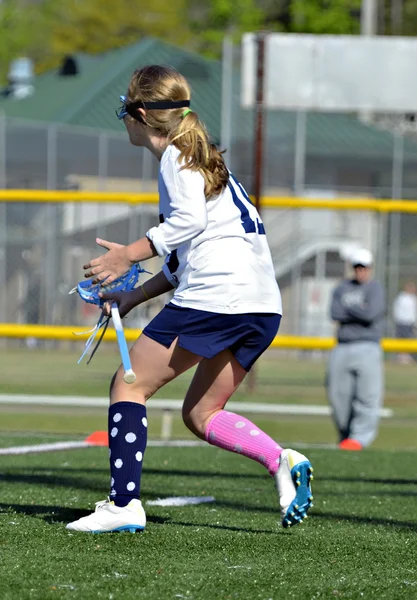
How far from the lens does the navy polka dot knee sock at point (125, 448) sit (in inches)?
161

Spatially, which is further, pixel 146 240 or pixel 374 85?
pixel 374 85

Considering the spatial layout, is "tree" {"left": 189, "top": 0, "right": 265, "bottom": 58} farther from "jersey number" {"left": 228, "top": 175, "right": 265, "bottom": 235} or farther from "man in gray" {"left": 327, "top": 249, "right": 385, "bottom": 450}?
"jersey number" {"left": 228, "top": 175, "right": 265, "bottom": 235}

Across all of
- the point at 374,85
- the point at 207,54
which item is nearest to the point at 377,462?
the point at 374,85

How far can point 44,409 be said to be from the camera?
12.9 metres

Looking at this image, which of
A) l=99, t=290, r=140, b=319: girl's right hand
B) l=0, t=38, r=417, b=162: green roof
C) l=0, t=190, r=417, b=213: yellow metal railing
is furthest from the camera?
l=0, t=38, r=417, b=162: green roof

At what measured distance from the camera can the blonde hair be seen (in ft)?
13.1

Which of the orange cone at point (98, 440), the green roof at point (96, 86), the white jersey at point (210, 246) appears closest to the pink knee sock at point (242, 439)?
the white jersey at point (210, 246)

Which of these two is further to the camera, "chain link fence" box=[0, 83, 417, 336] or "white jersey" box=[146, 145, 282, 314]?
"chain link fence" box=[0, 83, 417, 336]

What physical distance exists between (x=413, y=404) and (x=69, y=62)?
78.7 ft

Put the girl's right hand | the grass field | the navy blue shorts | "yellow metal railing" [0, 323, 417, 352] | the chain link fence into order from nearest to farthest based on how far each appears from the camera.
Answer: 1. the grass field
2. the navy blue shorts
3. the girl's right hand
4. "yellow metal railing" [0, 323, 417, 352]
5. the chain link fence

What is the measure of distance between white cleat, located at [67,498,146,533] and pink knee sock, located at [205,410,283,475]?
380mm

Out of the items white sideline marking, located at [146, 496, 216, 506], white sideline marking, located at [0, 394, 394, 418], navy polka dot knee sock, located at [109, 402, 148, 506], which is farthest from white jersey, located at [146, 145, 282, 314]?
white sideline marking, located at [0, 394, 394, 418]

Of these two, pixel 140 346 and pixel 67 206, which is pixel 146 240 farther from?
pixel 67 206

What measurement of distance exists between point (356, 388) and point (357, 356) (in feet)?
0.98
